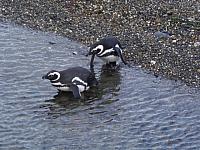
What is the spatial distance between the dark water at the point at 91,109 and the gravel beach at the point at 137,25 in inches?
25.8

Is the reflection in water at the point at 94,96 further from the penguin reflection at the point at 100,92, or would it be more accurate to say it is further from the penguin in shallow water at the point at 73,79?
the penguin in shallow water at the point at 73,79

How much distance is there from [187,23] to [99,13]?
7.62 ft

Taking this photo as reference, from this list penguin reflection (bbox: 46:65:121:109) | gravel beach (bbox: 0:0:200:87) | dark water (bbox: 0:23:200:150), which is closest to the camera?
dark water (bbox: 0:23:200:150)

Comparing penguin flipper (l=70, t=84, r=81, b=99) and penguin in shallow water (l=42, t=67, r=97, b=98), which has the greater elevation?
penguin in shallow water (l=42, t=67, r=97, b=98)

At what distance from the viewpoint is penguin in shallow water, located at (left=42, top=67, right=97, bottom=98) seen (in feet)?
36.7

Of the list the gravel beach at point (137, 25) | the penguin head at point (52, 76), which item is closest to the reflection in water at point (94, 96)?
the penguin head at point (52, 76)

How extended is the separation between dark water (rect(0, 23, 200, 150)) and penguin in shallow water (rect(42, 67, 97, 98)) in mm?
170

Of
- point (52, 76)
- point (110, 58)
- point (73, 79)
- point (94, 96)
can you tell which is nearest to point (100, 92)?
point (94, 96)

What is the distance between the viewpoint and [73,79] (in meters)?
11.4

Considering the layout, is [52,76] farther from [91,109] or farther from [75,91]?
[91,109]

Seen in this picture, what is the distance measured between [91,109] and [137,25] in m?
5.02

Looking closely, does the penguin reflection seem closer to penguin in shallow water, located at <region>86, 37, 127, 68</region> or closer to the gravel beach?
penguin in shallow water, located at <region>86, 37, 127, 68</region>

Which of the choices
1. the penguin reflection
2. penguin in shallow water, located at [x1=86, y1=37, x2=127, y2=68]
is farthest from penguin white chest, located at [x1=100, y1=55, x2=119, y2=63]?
the penguin reflection

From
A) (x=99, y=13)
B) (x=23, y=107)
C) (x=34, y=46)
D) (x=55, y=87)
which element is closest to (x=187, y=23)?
(x=99, y=13)
